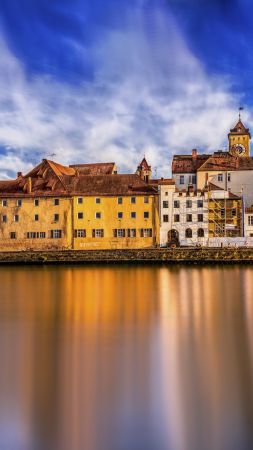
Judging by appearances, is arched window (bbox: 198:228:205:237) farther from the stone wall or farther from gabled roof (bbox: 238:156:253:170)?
gabled roof (bbox: 238:156:253:170)

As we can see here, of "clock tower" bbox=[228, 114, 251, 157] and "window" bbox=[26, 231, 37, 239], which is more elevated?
"clock tower" bbox=[228, 114, 251, 157]

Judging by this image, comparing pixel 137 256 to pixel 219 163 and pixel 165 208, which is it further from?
pixel 219 163

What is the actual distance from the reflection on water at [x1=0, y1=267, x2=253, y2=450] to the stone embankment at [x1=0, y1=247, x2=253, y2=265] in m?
17.5

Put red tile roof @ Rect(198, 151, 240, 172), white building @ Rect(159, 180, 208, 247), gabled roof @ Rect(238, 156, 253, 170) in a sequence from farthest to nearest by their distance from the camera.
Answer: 1. red tile roof @ Rect(198, 151, 240, 172)
2. gabled roof @ Rect(238, 156, 253, 170)
3. white building @ Rect(159, 180, 208, 247)

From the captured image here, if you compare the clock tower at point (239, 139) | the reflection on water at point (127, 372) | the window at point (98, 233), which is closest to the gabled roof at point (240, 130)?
the clock tower at point (239, 139)

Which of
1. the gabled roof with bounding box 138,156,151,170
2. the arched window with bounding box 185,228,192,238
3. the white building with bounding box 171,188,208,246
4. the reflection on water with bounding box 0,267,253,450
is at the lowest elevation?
the reflection on water with bounding box 0,267,253,450

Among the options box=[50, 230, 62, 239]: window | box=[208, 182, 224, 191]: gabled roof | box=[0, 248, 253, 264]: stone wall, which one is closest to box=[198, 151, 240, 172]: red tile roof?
box=[208, 182, 224, 191]: gabled roof

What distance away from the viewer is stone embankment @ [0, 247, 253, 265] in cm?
4503

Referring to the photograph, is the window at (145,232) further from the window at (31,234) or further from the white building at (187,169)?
the window at (31,234)

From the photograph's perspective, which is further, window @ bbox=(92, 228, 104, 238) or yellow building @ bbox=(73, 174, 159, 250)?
window @ bbox=(92, 228, 104, 238)

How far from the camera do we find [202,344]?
16.3 metres

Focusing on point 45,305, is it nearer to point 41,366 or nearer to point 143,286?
point 143,286

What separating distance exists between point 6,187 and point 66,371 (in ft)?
144

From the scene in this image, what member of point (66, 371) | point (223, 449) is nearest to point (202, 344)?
point (66, 371)
